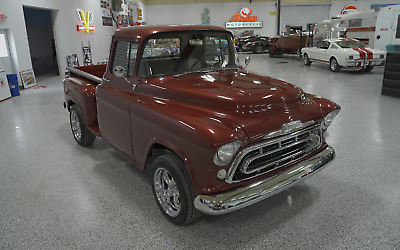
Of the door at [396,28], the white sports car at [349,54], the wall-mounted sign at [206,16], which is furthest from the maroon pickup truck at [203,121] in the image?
the wall-mounted sign at [206,16]

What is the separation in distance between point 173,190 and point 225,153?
0.78m

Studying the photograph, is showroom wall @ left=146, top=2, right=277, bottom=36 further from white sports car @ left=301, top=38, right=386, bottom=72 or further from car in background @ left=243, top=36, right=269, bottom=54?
white sports car @ left=301, top=38, right=386, bottom=72

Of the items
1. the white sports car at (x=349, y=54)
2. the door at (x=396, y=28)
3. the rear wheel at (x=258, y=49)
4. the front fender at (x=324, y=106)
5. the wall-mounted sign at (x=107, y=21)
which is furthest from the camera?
the rear wheel at (x=258, y=49)

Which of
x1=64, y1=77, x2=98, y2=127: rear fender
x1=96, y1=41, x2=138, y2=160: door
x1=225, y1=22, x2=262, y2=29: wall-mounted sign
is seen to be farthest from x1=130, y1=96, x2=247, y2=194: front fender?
x1=225, y1=22, x2=262, y2=29: wall-mounted sign

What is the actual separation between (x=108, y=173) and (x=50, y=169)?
2.75 feet

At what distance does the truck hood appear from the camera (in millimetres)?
2545

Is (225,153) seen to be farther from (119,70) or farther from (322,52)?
(322,52)

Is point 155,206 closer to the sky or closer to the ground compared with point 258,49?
closer to the ground

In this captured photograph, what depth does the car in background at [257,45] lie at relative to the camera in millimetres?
23359

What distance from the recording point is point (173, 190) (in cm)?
278

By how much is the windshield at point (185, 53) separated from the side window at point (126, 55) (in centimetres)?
14

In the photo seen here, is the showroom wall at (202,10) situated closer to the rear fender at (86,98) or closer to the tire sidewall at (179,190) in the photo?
the rear fender at (86,98)

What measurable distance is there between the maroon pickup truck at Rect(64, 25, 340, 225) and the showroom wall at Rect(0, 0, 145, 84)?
27.7 feet

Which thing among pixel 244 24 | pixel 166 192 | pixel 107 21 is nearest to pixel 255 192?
pixel 166 192
